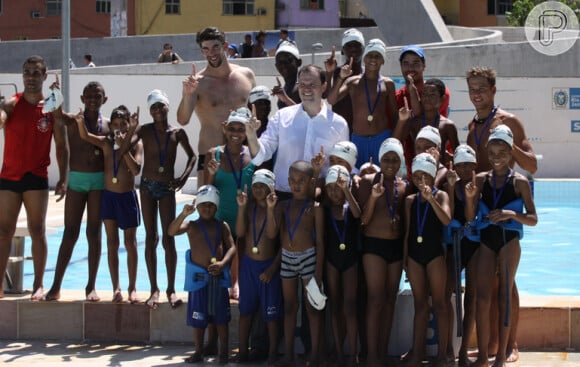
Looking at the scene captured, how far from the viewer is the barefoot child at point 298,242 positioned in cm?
661

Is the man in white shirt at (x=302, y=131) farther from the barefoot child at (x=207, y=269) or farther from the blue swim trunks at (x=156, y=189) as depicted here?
the blue swim trunks at (x=156, y=189)

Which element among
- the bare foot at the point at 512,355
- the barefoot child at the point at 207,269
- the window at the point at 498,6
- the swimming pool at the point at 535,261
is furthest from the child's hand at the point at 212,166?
the window at the point at 498,6

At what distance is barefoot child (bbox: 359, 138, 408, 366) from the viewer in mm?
6531

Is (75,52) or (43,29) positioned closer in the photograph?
(75,52)

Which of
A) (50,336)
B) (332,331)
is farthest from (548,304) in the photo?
(50,336)

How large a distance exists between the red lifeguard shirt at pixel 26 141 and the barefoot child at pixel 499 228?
3.47 metres

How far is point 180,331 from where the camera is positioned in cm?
746

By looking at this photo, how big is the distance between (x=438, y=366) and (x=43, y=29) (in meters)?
40.3

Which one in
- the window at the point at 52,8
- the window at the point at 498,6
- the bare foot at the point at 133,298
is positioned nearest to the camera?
the bare foot at the point at 133,298

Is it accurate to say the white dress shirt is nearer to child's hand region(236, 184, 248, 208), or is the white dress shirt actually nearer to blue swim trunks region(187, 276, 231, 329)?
child's hand region(236, 184, 248, 208)

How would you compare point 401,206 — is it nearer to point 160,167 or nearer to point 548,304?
point 548,304

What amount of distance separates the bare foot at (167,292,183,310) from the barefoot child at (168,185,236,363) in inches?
19.9

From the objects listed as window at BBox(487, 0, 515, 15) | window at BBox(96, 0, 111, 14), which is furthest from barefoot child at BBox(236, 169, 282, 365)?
window at BBox(487, 0, 515, 15)

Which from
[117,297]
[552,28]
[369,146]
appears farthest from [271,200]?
[552,28]
